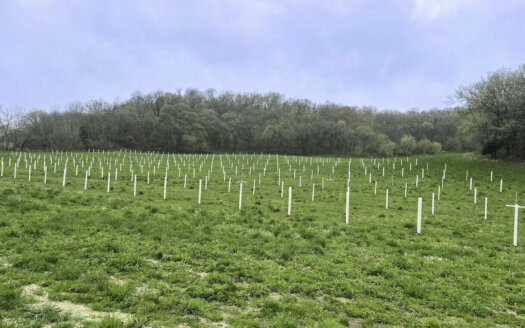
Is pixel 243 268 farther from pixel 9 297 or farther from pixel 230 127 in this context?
pixel 230 127

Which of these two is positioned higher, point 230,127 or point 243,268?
point 230,127

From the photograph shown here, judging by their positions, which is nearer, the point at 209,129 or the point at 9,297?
the point at 9,297

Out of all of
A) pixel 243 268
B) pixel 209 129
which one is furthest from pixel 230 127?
pixel 243 268

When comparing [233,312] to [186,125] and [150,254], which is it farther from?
[186,125]

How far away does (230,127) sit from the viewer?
284 feet

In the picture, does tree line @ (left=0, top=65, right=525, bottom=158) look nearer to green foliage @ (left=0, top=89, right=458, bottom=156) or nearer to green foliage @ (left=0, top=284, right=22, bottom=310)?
green foliage @ (left=0, top=89, right=458, bottom=156)

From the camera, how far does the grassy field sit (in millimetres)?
5098

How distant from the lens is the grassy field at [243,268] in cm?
510

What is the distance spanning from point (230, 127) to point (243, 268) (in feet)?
265

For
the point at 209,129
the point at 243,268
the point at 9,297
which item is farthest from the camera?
the point at 209,129

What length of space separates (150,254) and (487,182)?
1289 inches

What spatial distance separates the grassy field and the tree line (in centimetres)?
6312

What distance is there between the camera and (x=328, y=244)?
9.45 metres

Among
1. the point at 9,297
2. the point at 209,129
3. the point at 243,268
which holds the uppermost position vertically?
the point at 209,129
